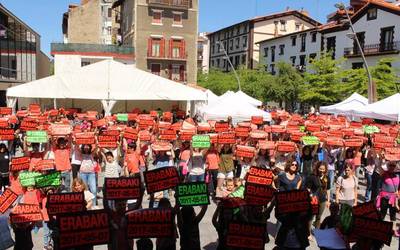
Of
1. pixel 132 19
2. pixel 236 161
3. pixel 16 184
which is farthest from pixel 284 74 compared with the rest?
pixel 16 184

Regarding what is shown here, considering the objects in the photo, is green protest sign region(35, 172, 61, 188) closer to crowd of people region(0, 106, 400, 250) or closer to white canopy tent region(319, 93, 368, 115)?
crowd of people region(0, 106, 400, 250)

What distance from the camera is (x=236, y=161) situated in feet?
41.3

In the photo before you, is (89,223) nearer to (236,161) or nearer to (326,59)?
(236,161)

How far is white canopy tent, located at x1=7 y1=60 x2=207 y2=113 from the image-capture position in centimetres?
2094

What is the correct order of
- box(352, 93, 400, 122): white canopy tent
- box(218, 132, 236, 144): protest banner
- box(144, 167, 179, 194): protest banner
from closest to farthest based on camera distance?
box(144, 167, 179, 194): protest banner
box(218, 132, 236, 144): protest banner
box(352, 93, 400, 122): white canopy tent

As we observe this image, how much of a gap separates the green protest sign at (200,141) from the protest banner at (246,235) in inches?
200

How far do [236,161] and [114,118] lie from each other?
21.7 ft

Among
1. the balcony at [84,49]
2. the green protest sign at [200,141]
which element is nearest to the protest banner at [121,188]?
the green protest sign at [200,141]

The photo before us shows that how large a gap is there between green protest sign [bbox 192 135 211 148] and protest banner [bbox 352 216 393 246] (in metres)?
5.56

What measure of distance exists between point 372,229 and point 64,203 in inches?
136

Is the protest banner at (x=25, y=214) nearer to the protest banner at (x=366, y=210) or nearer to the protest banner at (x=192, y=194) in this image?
the protest banner at (x=192, y=194)

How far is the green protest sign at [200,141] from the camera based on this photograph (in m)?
10.1

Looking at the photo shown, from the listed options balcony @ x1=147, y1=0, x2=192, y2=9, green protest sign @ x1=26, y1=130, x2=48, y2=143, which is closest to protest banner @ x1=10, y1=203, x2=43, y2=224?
green protest sign @ x1=26, y1=130, x2=48, y2=143

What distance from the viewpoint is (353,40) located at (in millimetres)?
45281
